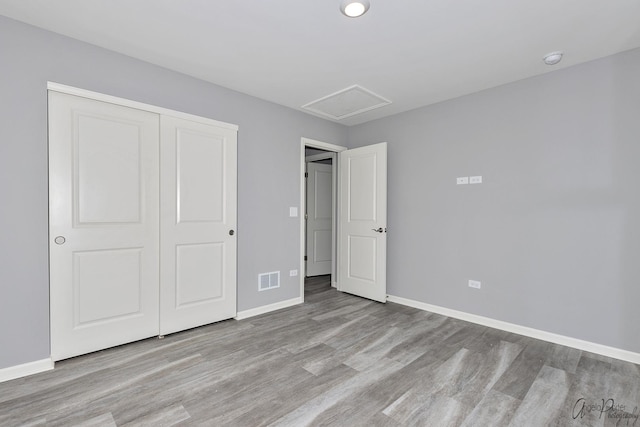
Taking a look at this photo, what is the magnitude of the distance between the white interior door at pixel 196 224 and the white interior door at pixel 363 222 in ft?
5.73

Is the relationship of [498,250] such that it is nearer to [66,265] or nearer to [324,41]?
[324,41]

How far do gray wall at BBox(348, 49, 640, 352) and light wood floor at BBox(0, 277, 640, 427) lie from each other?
0.47 meters

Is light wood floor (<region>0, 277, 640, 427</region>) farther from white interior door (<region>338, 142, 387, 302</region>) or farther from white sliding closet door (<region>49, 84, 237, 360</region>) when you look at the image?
white interior door (<region>338, 142, 387, 302</region>)

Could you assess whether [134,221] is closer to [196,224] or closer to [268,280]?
[196,224]

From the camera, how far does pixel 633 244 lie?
8.01ft

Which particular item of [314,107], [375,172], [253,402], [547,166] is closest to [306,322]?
[253,402]

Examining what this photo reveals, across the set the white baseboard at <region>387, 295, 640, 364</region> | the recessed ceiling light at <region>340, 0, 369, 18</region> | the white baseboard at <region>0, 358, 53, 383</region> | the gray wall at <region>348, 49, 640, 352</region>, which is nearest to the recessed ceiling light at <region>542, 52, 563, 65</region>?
the gray wall at <region>348, 49, 640, 352</region>

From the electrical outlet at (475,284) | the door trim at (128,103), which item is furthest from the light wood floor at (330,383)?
the door trim at (128,103)

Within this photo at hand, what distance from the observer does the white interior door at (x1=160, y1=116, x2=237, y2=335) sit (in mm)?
2852

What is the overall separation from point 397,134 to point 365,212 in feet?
3.78

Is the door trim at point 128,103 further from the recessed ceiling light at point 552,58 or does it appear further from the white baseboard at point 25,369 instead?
the recessed ceiling light at point 552,58

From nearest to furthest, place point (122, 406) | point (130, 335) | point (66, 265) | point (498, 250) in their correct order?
1. point (122, 406)
2. point (66, 265)
3. point (130, 335)
4. point (498, 250)

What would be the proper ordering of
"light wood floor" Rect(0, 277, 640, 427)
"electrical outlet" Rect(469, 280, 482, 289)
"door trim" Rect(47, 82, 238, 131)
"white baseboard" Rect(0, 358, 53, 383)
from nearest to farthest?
"light wood floor" Rect(0, 277, 640, 427) < "white baseboard" Rect(0, 358, 53, 383) < "door trim" Rect(47, 82, 238, 131) < "electrical outlet" Rect(469, 280, 482, 289)

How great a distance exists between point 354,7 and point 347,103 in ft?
5.64
